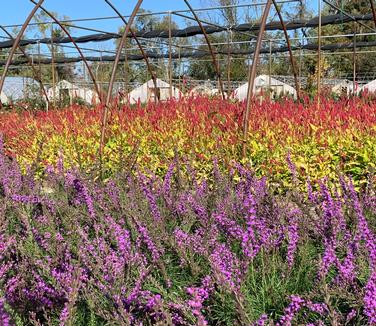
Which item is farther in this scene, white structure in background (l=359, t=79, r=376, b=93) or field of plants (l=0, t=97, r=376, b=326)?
white structure in background (l=359, t=79, r=376, b=93)

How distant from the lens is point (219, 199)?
2.45 meters

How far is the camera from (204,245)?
1.84 metres

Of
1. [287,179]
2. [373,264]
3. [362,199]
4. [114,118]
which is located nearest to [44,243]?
[373,264]

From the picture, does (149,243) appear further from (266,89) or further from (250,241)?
(266,89)

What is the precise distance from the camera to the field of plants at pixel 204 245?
1.46 m

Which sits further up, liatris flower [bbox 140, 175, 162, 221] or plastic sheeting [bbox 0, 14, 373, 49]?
plastic sheeting [bbox 0, 14, 373, 49]

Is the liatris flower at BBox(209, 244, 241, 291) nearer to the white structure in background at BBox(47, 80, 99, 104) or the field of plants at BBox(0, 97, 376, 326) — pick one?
the field of plants at BBox(0, 97, 376, 326)

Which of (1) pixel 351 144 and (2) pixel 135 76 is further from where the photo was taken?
(2) pixel 135 76

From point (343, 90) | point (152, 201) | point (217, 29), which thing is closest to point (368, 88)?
point (343, 90)

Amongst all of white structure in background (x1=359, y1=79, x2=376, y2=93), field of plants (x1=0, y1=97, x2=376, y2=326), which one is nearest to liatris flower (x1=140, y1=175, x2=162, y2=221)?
field of plants (x1=0, y1=97, x2=376, y2=326)

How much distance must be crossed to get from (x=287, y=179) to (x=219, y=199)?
161 centimetres

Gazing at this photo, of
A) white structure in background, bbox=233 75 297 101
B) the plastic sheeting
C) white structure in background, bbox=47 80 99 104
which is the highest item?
the plastic sheeting

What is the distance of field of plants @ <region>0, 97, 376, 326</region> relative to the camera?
146cm

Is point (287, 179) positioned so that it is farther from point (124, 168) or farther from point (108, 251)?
point (108, 251)
